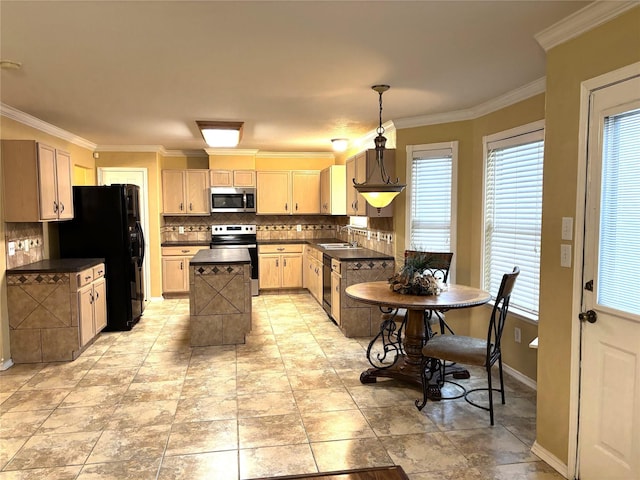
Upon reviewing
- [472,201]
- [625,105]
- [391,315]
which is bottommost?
[391,315]

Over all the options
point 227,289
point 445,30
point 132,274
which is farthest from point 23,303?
point 445,30

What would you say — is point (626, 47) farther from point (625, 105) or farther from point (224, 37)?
point (224, 37)

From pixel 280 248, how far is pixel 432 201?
10.8 ft

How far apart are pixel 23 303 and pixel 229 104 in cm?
270

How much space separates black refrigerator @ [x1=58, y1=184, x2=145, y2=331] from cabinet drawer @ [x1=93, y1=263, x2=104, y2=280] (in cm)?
20

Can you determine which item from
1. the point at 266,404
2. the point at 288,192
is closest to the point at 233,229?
the point at 288,192

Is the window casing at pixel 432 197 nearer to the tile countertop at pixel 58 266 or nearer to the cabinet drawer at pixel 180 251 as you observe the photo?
the tile countertop at pixel 58 266

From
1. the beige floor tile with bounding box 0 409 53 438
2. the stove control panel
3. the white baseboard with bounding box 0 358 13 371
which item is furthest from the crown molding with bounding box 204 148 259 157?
the beige floor tile with bounding box 0 409 53 438

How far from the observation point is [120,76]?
127 inches

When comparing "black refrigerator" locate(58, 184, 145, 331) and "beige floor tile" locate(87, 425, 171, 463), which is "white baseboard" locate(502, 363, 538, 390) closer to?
"beige floor tile" locate(87, 425, 171, 463)

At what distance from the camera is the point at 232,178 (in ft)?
24.2

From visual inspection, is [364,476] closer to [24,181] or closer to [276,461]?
[276,461]

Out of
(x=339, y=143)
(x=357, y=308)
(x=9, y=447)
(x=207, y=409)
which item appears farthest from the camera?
(x=339, y=143)

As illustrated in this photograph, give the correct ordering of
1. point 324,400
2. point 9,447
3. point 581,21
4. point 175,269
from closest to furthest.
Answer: point 581,21, point 9,447, point 324,400, point 175,269
